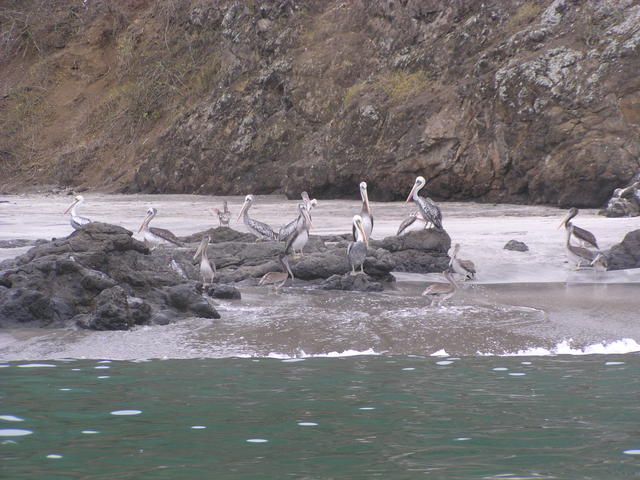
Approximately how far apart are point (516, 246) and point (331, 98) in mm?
13215

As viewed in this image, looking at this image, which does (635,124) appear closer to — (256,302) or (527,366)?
(256,302)

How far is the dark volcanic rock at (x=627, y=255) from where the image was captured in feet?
37.3

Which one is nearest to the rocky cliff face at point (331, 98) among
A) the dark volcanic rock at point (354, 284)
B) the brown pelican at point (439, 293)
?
the dark volcanic rock at point (354, 284)

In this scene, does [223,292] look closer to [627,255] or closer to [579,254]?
[579,254]

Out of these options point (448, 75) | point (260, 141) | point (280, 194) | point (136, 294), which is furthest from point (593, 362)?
point (260, 141)

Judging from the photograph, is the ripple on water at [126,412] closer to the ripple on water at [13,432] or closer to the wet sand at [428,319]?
the ripple on water at [13,432]

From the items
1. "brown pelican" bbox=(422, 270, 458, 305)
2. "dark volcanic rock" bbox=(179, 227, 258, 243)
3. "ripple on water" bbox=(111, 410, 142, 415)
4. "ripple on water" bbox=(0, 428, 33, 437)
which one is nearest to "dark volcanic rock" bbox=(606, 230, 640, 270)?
"brown pelican" bbox=(422, 270, 458, 305)

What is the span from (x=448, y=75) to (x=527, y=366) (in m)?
15.6

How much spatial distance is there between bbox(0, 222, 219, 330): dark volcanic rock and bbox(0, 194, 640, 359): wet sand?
22 cm

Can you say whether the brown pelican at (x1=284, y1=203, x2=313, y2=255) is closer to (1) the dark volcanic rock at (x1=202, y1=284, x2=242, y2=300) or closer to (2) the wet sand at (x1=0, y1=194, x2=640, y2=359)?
(2) the wet sand at (x1=0, y1=194, x2=640, y2=359)

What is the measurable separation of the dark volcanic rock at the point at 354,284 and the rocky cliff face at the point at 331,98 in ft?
28.6

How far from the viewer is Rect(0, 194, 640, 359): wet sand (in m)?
7.78

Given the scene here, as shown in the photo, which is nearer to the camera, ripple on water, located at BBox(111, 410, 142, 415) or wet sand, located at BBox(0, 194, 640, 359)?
ripple on water, located at BBox(111, 410, 142, 415)

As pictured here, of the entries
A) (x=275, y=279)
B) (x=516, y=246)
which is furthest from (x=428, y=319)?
(x=516, y=246)
